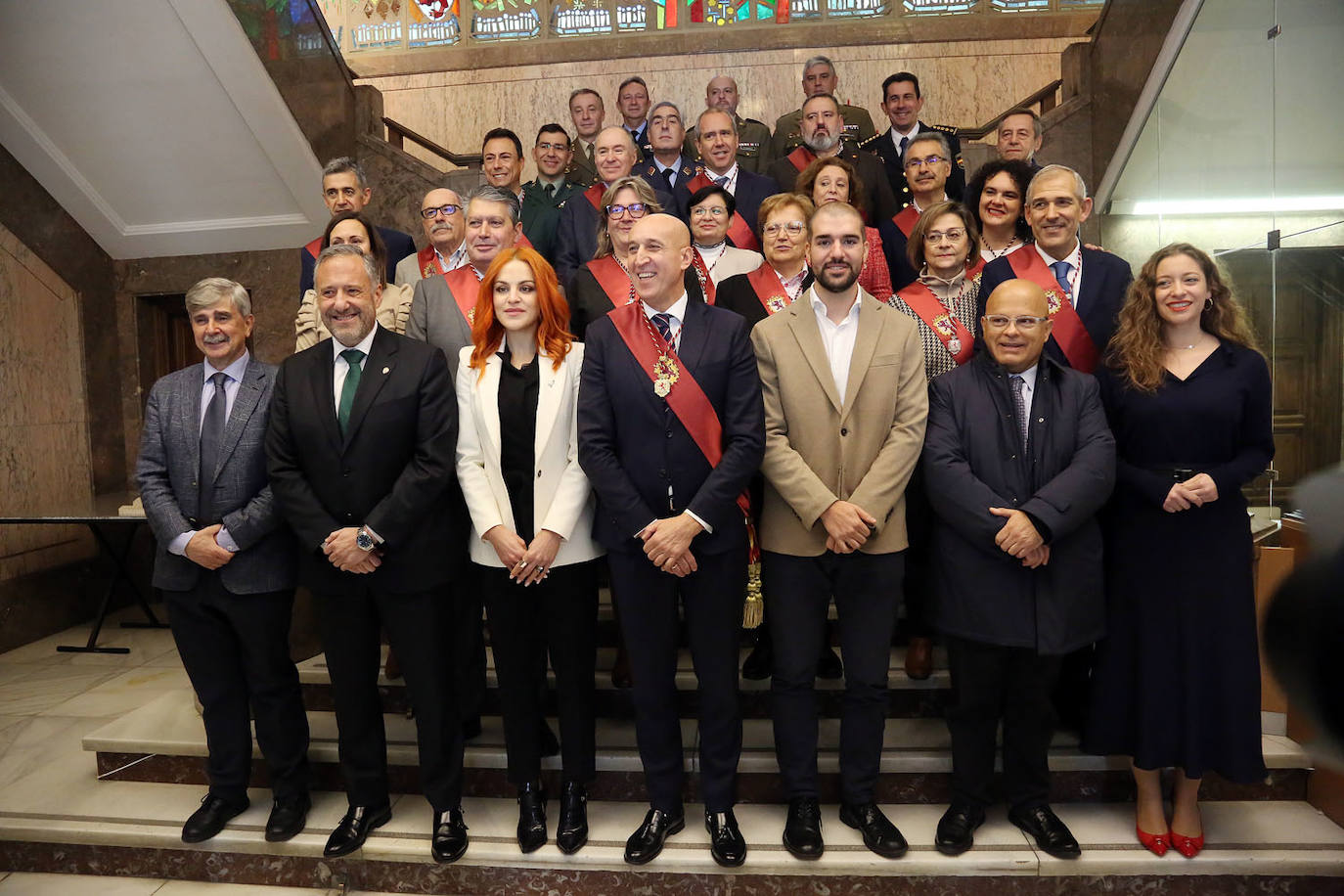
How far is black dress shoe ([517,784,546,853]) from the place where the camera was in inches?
104

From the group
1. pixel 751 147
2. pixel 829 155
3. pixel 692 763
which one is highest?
pixel 751 147

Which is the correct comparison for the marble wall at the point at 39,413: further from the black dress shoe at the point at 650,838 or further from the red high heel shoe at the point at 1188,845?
the red high heel shoe at the point at 1188,845

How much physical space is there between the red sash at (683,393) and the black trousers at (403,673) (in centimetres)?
92

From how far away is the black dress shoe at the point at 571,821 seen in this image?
8.56ft

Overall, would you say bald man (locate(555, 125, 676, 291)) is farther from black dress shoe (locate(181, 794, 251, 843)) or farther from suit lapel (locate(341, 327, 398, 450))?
black dress shoe (locate(181, 794, 251, 843))

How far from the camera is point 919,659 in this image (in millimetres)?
3160

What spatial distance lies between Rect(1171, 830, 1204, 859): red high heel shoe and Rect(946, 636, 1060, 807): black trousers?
15.1 inches

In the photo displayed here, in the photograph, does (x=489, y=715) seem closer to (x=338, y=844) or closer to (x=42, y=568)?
(x=338, y=844)

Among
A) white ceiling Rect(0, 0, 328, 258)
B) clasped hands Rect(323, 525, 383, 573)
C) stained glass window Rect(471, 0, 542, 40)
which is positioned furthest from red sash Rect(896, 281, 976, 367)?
stained glass window Rect(471, 0, 542, 40)

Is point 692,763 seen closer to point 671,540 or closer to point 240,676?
point 671,540

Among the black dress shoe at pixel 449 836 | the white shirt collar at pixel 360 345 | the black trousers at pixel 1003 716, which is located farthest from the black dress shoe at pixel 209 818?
the black trousers at pixel 1003 716

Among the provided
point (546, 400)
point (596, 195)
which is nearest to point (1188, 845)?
point (546, 400)

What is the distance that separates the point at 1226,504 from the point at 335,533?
2.52 m

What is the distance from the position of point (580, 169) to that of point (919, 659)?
324cm
